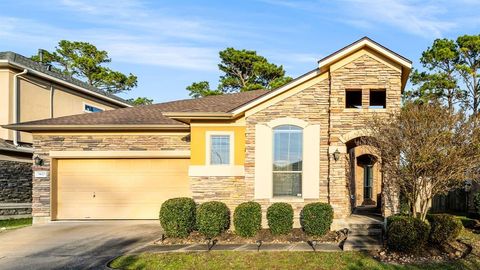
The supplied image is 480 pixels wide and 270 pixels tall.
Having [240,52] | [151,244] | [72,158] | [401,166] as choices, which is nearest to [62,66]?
[240,52]

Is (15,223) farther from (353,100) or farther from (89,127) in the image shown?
(353,100)

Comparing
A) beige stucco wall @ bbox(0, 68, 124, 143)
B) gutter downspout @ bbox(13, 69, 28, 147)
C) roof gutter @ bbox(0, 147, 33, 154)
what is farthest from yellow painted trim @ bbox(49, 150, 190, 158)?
beige stucco wall @ bbox(0, 68, 124, 143)

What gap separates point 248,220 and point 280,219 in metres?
0.91

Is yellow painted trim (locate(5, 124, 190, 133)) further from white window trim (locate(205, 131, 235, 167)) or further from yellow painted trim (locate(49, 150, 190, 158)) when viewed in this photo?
white window trim (locate(205, 131, 235, 167))

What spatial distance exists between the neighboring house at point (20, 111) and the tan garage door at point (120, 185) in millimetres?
2712

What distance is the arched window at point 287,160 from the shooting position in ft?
36.8

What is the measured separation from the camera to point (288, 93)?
11352 millimetres

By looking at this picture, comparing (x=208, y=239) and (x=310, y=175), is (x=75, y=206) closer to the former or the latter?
(x=208, y=239)

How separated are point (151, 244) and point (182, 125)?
475 centimetres

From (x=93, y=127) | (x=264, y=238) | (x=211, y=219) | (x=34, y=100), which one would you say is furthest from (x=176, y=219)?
(x=34, y=100)

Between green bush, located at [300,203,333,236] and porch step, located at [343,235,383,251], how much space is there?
0.71 m

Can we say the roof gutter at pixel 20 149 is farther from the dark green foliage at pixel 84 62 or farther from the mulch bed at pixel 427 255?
the dark green foliage at pixel 84 62

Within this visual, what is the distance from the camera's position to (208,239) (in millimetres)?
10102

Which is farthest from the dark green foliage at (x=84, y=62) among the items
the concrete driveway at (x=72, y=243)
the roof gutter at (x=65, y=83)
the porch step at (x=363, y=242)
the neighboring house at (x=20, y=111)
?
the porch step at (x=363, y=242)
